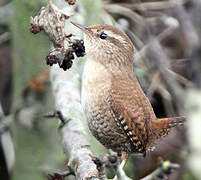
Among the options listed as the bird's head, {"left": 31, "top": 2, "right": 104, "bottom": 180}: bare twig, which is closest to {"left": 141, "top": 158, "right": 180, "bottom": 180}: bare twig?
{"left": 31, "top": 2, "right": 104, "bottom": 180}: bare twig

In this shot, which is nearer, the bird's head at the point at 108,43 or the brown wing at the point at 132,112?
the brown wing at the point at 132,112

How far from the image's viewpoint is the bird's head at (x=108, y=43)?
10.9 feet

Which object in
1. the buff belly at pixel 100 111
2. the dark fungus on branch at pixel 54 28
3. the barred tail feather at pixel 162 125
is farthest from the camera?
the barred tail feather at pixel 162 125

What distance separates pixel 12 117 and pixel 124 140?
1381 millimetres

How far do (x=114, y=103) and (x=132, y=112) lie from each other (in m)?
0.12

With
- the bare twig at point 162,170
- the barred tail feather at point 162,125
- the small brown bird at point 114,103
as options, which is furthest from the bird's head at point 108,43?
the bare twig at point 162,170

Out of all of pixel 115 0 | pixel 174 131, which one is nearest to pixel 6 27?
pixel 115 0

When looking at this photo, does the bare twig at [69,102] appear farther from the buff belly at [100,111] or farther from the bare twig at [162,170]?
the bare twig at [162,170]

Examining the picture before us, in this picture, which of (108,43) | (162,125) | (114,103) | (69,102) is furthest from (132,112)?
(108,43)

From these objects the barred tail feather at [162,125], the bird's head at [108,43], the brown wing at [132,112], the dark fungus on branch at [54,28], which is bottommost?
the barred tail feather at [162,125]

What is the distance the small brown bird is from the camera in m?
3.13

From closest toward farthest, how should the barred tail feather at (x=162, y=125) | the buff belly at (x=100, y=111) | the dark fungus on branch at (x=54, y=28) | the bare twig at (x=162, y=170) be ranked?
the bare twig at (x=162, y=170), the dark fungus on branch at (x=54, y=28), the buff belly at (x=100, y=111), the barred tail feather at (x=162, y=125)

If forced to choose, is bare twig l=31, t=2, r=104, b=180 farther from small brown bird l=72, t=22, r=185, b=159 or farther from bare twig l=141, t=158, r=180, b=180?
bare twig l=141, t=158, r=180, b=180

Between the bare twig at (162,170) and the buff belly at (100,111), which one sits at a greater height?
the bare twig at (162,170)
